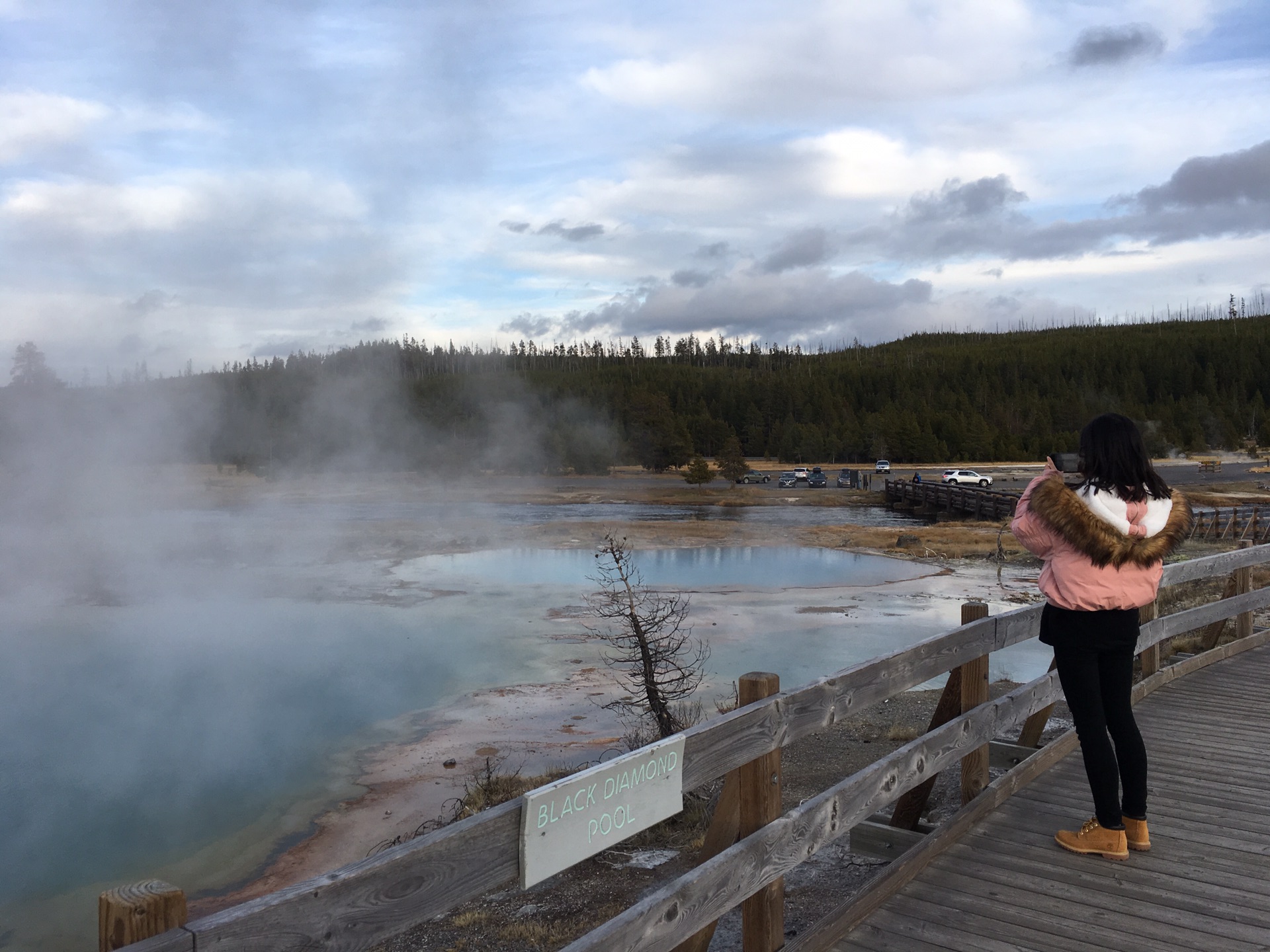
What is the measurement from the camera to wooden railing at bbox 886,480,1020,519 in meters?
37.2

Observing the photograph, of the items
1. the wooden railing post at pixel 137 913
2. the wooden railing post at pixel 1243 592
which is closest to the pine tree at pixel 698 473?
the wooden railing post at pixel 1243 592

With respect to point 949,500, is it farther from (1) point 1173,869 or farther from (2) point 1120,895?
(2) point 1120,895

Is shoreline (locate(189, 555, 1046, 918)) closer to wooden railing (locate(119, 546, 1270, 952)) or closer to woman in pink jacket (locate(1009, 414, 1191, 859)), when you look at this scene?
wooden railing (locate(119, 546, 1270, 952))

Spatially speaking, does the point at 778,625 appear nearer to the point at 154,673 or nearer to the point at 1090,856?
the point at 154,673

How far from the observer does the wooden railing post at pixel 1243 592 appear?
20.7 feet

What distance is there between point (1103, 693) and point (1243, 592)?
3957 mm

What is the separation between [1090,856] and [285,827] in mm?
6325

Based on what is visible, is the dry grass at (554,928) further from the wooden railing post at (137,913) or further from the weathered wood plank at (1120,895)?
the wooden railing post at (137,913)

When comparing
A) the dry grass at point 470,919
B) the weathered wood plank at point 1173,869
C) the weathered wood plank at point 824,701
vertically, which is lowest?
the dry grass at point 470,919

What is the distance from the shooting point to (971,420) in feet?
293

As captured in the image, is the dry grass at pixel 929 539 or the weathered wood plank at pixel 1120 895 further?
the dry grass at pixel 929 539

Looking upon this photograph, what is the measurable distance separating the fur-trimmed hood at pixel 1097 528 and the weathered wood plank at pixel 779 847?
2.72 ft

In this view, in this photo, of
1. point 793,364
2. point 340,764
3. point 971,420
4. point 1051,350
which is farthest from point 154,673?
point 793,364

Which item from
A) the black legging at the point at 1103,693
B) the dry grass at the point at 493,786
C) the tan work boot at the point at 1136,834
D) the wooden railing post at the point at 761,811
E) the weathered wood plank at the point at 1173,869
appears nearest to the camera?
the wooden railing post at the point at 761,811
